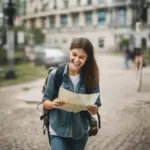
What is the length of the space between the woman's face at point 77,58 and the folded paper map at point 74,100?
0.79ft

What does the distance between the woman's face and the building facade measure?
47099 millimetres

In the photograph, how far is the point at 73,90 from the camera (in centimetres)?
374

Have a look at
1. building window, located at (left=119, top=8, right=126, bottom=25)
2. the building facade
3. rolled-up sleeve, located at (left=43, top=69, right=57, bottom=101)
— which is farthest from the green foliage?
building window, located at (left=119, top=8, right=126, bottom=25)

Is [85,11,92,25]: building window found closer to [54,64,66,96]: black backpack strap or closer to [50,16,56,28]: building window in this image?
[50,16,56,28]: building window

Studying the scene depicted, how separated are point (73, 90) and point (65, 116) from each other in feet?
0.83

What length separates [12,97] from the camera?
1316 cm

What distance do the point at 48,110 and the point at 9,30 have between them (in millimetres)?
14445

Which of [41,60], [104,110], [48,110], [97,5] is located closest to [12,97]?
[104,110]

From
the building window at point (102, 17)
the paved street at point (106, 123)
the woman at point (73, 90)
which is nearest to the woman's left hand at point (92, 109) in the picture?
the woman at point (73, 90)

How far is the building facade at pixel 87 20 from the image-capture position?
54.3 m

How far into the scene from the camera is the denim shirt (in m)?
3.72

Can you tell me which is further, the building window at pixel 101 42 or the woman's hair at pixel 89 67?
the building window at pixel 101 42

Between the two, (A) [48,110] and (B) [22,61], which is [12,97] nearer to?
(A) [48,110]

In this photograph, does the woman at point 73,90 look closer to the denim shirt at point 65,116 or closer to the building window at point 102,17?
the denim shirt at point 65,116
